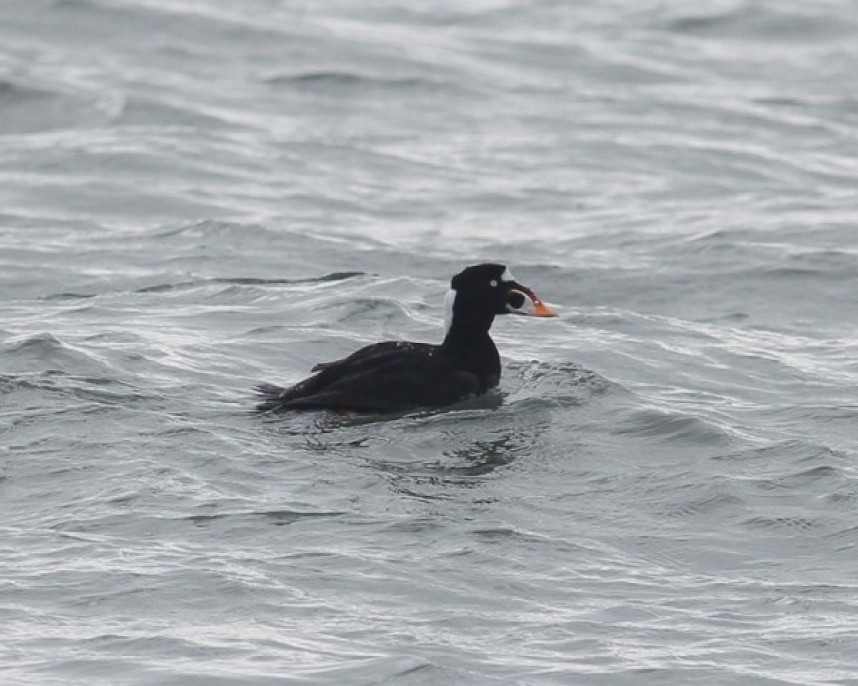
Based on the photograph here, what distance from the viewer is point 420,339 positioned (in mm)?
14383

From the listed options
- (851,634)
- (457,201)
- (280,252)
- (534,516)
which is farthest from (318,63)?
(851,634)

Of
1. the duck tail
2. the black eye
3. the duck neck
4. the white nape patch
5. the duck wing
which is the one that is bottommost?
the duck tail

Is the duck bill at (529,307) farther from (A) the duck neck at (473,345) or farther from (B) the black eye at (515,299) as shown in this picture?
(A) the duck neck at (473,345)

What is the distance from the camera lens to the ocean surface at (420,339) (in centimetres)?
859

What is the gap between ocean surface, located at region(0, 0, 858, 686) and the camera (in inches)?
338

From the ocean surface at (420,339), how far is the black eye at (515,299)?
58 centimetres

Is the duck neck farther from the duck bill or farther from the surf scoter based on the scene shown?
the duck bill

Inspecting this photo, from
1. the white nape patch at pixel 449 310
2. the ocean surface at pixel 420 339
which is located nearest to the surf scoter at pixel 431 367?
the white nape patch at pixel 449 310

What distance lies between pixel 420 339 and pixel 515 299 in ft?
6.84

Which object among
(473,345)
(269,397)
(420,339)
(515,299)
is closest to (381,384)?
(269,397)

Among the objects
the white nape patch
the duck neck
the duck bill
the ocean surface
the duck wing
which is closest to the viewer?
the ocean surface

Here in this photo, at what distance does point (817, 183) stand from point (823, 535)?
11.9 metres

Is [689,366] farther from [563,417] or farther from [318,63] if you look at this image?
[318,63]

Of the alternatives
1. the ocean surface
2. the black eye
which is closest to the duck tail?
the ocean surface
